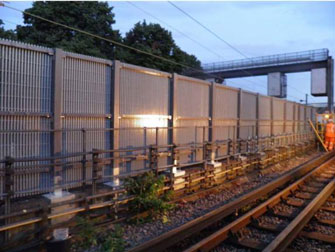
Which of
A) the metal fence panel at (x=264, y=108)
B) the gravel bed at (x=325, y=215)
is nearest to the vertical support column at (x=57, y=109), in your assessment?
the gravel bed at (x=325, y=215)

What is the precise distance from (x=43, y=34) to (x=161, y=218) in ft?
75.5

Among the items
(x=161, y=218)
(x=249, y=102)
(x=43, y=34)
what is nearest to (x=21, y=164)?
(x=161, y=218)

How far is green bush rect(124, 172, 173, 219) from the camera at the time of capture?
711 centimetres

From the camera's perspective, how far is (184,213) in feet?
25.0

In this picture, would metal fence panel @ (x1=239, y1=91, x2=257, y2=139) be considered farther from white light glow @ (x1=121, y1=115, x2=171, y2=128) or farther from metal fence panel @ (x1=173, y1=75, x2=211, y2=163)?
white light glow @ (x1=121, y1=115, x2=171, y2=128)

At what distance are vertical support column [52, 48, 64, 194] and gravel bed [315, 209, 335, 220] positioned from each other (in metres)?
6.21

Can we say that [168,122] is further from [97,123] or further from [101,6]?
[101,6]

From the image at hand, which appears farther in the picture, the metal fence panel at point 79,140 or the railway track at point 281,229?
the metal fence panel at point 79,140

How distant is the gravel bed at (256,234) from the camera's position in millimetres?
6144

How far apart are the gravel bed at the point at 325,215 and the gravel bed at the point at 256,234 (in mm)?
1989

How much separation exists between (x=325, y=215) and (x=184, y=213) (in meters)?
3.53

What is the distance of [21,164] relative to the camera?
5762 mm

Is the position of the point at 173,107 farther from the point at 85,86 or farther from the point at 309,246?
the point at 309,246

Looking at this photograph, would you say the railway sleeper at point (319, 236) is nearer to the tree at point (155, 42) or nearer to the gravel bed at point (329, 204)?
the gravel bed at point (329, 204)
